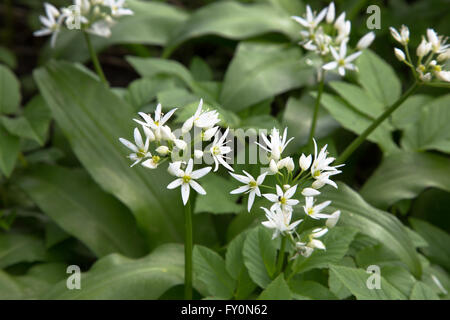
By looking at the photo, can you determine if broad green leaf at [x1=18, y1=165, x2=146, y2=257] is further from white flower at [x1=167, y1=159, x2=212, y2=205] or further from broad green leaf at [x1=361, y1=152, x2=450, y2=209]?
broad green leaf at [x1=361, y1=152, x2=450, y2=209]

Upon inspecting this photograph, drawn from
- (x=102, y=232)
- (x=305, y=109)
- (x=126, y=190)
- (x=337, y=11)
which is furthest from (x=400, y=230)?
(x=337, y=11)

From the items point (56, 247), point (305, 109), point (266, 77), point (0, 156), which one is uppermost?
point (266, 77)

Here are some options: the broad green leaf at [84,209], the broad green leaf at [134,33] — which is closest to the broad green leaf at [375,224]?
the broad green leaf at [84,209]

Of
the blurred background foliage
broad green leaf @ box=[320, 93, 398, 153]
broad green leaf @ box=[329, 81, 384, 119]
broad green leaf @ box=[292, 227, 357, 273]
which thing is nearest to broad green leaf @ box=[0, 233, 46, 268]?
the blurred background foliage

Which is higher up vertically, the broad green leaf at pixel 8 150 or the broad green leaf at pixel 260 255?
the broad green leaf at pixel 8 150

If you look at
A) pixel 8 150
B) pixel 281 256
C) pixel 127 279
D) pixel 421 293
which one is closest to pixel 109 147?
pixel 8 150

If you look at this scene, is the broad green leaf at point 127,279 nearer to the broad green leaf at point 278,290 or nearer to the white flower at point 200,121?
the broad green leaf at point 278,290

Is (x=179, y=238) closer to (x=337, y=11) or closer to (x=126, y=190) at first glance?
(x=126, y=190)
